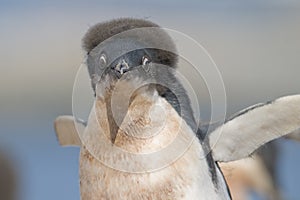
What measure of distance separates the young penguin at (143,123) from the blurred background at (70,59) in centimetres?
73

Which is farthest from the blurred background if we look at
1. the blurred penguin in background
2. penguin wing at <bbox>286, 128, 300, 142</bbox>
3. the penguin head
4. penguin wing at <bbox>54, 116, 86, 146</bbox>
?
the penguin head

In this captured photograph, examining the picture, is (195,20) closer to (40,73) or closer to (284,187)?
(40,73)

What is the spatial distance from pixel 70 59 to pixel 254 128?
0.94 metres

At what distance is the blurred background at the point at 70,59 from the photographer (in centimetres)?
158

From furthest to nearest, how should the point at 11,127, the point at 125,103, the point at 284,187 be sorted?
the point at 11,127 → the point at 284,187 → the point at 125,103

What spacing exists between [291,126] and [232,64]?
3.77 ft

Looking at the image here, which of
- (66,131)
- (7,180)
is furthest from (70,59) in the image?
(66,131)

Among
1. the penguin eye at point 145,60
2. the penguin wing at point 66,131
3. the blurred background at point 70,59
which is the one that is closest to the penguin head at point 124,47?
the penguin eye at point 145,60

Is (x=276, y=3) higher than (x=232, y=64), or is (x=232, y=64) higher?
(x=276, y=3)

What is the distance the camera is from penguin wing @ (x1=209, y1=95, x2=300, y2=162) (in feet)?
2.41

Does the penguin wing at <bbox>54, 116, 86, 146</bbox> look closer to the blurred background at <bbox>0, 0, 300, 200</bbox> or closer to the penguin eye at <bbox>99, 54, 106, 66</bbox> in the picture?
the penguin eye at <bbox>99, 54, 106, 66</bbox>

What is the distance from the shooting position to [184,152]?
71 cm

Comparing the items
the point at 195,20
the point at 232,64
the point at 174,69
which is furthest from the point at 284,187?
the point at 174,69

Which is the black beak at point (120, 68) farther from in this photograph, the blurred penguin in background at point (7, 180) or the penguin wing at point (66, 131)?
the blurred penguin in background at point (7, 180)
